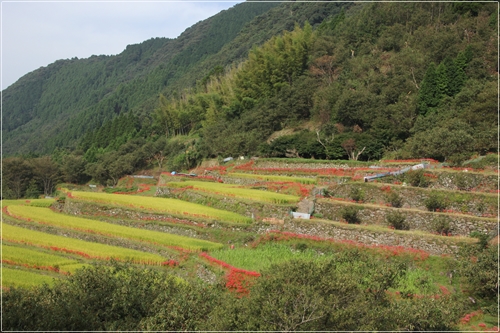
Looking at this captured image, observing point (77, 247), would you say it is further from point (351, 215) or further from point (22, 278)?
point (351, 215)

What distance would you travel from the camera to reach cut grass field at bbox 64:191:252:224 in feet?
78.6

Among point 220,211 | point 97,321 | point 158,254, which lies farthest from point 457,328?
point 220,211

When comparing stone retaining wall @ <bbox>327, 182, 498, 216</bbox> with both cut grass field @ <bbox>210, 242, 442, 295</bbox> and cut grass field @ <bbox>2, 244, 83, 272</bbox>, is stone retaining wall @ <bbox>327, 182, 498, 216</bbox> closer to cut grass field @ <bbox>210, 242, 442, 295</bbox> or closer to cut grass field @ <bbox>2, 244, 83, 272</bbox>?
cut grass field @ <bbox>210, 242, 442, 295</bbox>

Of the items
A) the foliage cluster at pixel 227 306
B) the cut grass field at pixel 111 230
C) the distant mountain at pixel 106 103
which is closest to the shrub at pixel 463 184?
the foliage cluster at pixel 227 306

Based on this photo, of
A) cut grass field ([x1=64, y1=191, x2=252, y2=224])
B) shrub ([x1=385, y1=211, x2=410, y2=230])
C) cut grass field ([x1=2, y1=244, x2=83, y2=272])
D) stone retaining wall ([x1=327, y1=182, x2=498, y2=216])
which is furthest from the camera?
cut grass field ([x1=64, y1=191, x2=252, y2=224])

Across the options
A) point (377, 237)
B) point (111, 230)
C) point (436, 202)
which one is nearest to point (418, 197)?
point (436, 202)

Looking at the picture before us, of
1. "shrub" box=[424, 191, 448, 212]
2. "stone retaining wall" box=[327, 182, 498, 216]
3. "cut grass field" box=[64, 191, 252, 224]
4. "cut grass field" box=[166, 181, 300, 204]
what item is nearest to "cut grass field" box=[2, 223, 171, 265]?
"cut grass field" box=[64, 191, 252, 224]

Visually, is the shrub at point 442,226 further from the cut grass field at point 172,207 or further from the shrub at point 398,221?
the cut grass field at point 172,207

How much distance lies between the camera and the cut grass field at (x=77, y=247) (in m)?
18.9

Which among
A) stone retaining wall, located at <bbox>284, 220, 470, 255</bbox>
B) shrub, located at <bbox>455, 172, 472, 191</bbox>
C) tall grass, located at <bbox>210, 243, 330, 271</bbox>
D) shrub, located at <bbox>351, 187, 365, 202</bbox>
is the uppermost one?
shrub, located at <bbox>455, 172, 472, 191</bbox>

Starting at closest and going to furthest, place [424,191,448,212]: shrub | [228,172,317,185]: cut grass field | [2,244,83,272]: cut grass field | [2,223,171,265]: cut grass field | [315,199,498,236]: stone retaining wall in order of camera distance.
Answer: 1. [2,244,83,272]: cut grass field
2. [315,199,498,236]: stone retaining wall
3. [2,223,171,265]: cut grass field
4. [424,191,448,212]: shrub
5. [228,172,317,185]: cut grass field

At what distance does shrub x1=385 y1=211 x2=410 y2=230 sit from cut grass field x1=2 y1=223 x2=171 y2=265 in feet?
38.1

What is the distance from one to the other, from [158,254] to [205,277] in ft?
13.2

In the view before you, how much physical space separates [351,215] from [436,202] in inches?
178
